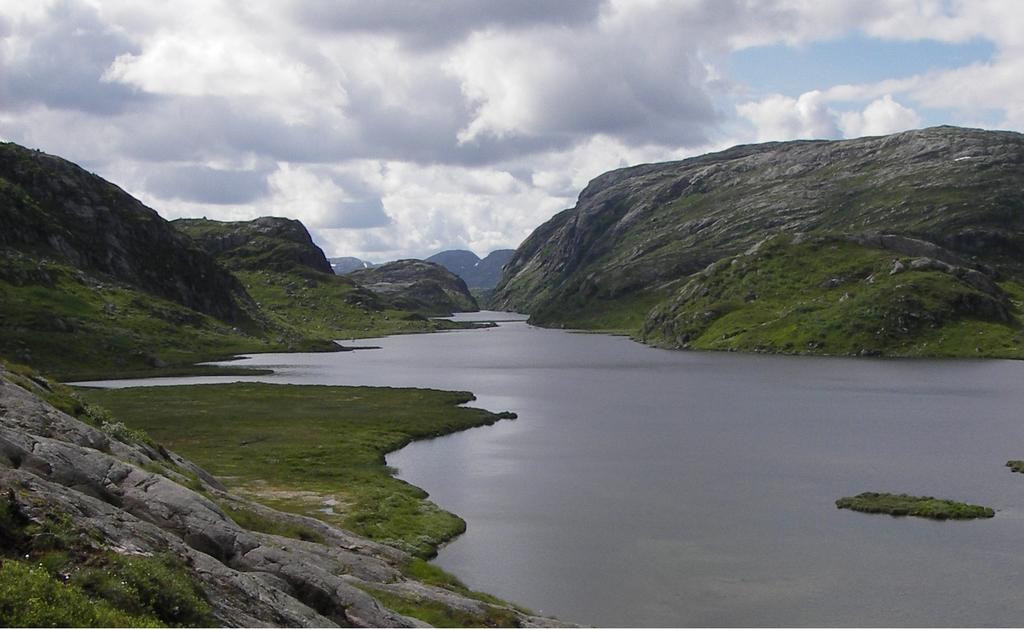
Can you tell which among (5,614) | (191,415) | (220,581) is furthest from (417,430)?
(5,614)

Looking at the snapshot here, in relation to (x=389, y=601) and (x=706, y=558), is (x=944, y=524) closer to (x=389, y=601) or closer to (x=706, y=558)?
(x=706, y=558)

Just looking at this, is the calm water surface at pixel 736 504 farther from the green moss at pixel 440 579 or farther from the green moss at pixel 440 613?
the green moss at pixel 440 613

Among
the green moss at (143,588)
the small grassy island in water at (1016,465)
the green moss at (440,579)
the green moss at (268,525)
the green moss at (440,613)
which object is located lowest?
the green moss at (440,579)

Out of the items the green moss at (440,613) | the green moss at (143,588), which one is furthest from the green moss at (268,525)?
the green moss at (143,588)

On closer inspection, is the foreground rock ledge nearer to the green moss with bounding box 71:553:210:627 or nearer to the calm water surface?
the green moss with bounding box 71:553:210:627

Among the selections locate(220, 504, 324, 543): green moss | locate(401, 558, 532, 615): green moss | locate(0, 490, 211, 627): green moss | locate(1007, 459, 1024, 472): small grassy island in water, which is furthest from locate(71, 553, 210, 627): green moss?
locate(1007, 459, 1024, 472): small grassy island in water
